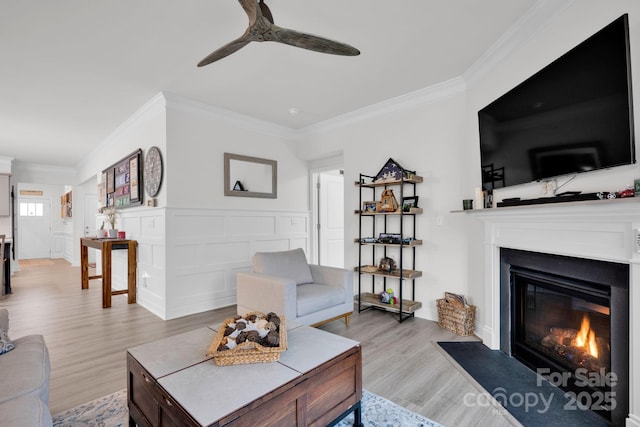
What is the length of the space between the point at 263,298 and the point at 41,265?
26.7ft

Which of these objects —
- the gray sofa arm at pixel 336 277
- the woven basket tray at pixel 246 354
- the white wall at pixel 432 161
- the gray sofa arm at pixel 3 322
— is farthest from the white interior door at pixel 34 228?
the woven basket tray at pixel 246 354

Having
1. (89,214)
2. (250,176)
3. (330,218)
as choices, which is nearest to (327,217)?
(330,218)

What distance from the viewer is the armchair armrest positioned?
2.69 meters

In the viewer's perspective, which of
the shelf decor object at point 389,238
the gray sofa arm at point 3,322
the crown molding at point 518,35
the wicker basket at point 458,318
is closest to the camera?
the gray sofa arm at point 3,322

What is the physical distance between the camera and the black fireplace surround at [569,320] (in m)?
1.61

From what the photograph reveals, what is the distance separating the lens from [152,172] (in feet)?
12.5

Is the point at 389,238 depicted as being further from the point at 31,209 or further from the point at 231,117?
the point at 31,209

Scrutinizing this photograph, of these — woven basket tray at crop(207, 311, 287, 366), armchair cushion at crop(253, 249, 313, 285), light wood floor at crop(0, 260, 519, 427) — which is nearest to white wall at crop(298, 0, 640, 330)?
light wood floor at crop(0, 260, 519, 427)

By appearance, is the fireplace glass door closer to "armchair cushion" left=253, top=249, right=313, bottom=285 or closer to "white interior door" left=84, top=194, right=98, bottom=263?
"armchair cushion" left=253, top=249, right=313, bottom=285

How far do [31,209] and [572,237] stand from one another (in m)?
12.6

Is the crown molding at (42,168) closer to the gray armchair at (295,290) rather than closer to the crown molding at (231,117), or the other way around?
the crown molding at (231,117)

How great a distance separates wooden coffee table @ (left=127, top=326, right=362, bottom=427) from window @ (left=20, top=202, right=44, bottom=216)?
10874 millimetres

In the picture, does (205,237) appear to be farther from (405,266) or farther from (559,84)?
(559,84)

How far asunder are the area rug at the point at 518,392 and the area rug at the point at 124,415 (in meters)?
0.41
